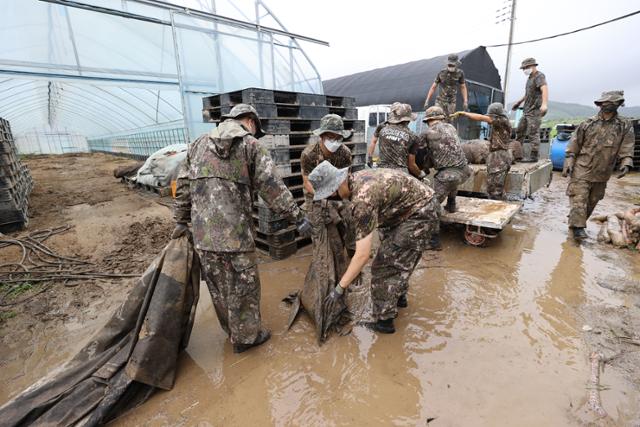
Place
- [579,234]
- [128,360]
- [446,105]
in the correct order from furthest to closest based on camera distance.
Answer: [446,105] < [579,234] < [128,360]

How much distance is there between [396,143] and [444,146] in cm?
67

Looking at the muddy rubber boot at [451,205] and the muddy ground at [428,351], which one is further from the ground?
the muddy rubber boot at [451,205]

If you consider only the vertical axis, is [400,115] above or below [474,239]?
above

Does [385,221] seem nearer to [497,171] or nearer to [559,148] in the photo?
[497,171]

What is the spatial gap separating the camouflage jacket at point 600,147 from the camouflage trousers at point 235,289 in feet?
16.0

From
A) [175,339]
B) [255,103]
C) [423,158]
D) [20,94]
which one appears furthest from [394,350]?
[20,94]

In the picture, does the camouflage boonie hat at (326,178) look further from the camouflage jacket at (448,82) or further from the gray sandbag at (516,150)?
the gray sandbag at (516,150)

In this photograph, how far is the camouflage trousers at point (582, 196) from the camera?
443 centimetres

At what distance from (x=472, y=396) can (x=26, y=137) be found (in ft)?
109

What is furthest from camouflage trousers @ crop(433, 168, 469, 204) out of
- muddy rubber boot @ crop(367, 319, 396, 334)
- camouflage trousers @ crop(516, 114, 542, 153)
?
camouflage trousers @ crop(516, 114, 542, 153)

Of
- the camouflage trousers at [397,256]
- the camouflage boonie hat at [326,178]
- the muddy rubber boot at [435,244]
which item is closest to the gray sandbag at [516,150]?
the muddy rubber boot at [435,244]

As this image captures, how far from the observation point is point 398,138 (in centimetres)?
408

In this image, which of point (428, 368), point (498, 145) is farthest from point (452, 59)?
point (428, 368)

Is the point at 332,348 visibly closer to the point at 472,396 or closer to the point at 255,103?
the point at 472,396
